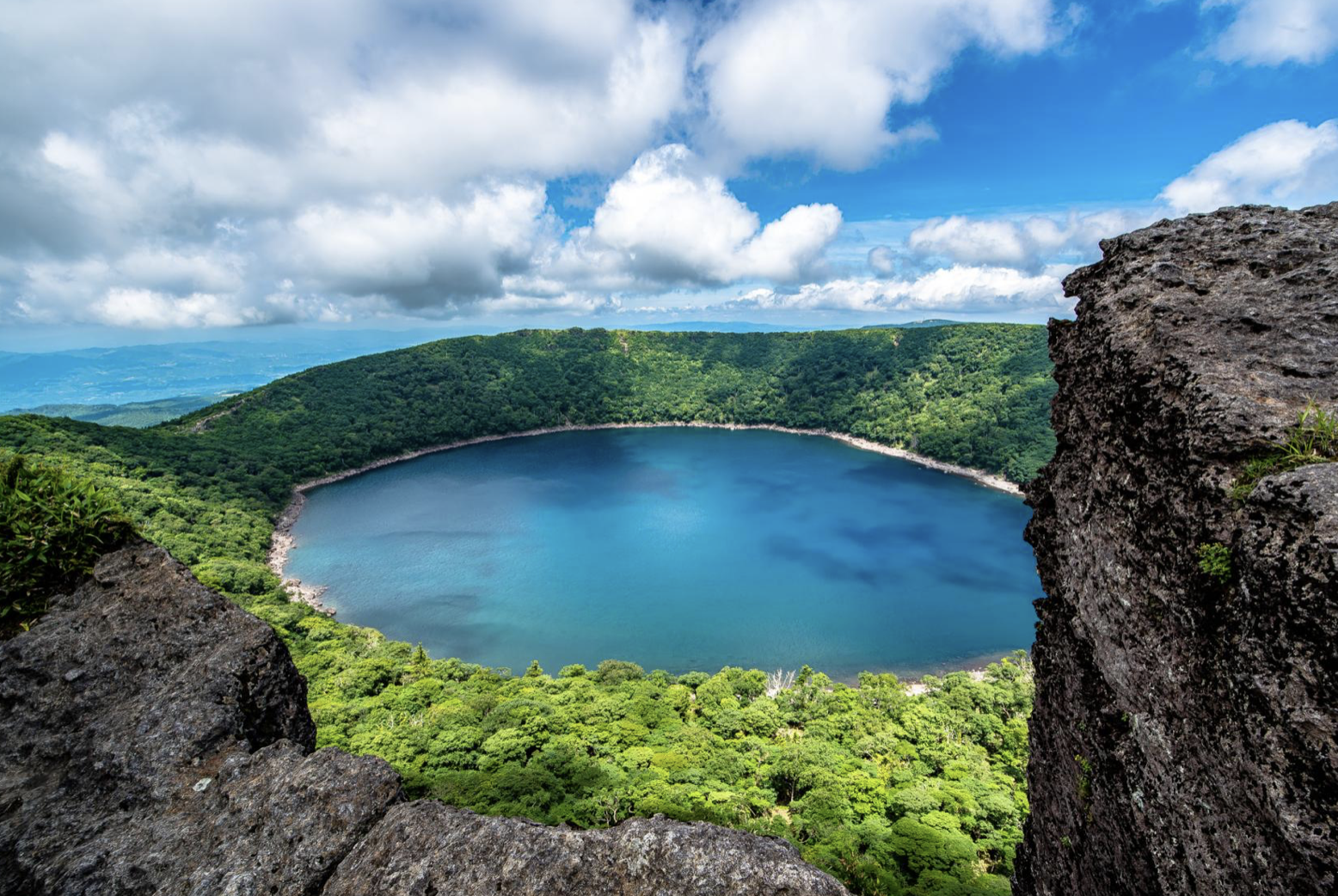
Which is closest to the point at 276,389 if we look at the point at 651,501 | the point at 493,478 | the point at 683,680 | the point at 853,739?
the point at 493,478

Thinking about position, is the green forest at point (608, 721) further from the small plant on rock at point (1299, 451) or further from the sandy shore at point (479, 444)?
the small plant on rock at point (1299, 451)

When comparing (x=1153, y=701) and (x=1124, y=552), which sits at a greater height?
(x=1124, y=552)

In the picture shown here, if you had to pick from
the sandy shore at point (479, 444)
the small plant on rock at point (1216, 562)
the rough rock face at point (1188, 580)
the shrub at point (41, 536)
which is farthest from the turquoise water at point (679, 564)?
the small plant on rock at point (1216, 562)

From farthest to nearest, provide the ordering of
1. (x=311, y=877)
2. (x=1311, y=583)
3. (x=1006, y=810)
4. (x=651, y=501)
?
(x=651, y=501) → (x=1006, y=810) → (x=311, y=877) → (x=1311, y=583)

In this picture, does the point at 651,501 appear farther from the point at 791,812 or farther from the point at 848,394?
the point at 848,394

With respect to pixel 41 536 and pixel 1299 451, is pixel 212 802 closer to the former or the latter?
pixel 41 536

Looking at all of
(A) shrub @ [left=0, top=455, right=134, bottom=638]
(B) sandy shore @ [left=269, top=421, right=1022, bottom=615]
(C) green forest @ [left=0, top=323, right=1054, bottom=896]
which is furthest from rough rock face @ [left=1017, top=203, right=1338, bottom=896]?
(C) green forest @ [left=0, top=323, right=1054, bottom=896]

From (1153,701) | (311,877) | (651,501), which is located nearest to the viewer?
(311,877)
